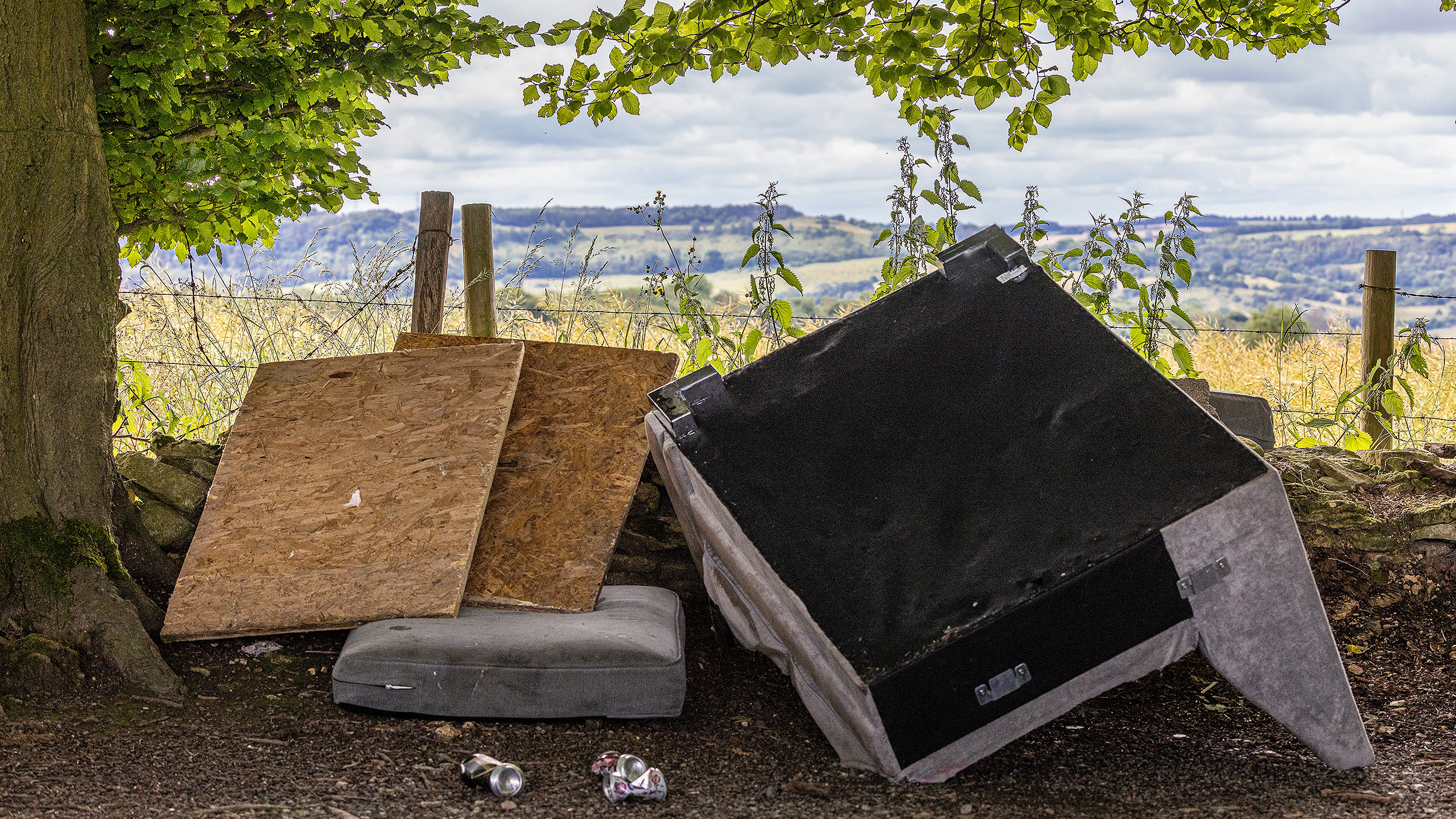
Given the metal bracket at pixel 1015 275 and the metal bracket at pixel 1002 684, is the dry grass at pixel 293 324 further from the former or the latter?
the metal bracket at pixel 1002 684

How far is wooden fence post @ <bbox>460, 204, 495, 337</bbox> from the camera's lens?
16.7 ft

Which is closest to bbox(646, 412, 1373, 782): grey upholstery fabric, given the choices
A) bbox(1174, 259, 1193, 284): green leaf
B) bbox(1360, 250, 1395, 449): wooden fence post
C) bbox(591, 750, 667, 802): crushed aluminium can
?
bbox(591, 750, 667, 802): crushed aluminium can

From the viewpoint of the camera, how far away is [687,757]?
2805mm

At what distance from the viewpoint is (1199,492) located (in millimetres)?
2586

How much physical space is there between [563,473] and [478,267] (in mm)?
1762

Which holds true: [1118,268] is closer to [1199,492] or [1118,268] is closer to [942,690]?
[1199,492]

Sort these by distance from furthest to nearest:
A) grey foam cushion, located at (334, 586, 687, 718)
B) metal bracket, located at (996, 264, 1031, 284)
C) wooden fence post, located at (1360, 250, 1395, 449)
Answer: wooden fence post, located at (1360, 250, 1395, 449)
metal bracket, located at (996, 264, 1031, 284)
grey foam cushion, located at (334, 586, 687, 718)

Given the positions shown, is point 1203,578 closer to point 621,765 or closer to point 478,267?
point 621,765

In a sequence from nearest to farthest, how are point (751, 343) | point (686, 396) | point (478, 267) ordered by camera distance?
point (686, 396) < point (751, 343) < point (478, 267)

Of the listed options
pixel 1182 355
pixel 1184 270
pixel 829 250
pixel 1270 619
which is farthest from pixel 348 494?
pixel 829 250

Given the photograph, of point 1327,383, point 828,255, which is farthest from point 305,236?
point 828,255

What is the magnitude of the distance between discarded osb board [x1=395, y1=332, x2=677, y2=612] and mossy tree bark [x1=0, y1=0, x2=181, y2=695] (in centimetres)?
111

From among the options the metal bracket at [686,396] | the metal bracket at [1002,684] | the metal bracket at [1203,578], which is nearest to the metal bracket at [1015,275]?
the metal bracket at [686,396]

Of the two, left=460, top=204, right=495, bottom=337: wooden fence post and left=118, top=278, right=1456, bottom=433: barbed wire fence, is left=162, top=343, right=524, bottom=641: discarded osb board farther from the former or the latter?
left=118, top=278, right=1456, bottom=433: barbed wire fence
